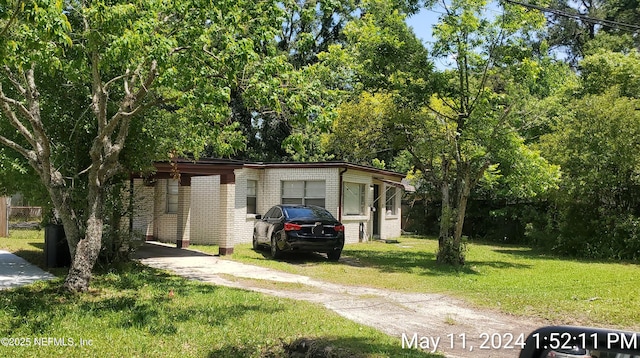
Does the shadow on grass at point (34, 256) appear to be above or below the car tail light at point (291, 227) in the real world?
below

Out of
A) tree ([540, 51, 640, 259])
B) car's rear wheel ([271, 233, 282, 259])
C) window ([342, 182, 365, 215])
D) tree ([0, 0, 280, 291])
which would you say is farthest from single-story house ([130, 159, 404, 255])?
tree ([540, 51, 640, 259])

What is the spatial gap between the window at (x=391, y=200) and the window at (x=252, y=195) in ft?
26.0

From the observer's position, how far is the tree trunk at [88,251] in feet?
30.0

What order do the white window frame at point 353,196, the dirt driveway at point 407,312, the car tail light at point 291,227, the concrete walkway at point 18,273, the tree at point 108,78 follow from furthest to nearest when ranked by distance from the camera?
the white window frame at point 353,196, the car tail light at point 291,227, the concrete walkway at point 18,273, the tree at point 108,78, the dirt driveway at point 407,312

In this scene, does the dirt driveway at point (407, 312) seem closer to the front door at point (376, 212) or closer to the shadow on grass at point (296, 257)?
the shadow on grass at point (296, 257)

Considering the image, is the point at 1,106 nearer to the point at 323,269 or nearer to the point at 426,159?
the point at 323,269

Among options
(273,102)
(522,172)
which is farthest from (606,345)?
(522,172)

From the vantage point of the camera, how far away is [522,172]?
14.7 m

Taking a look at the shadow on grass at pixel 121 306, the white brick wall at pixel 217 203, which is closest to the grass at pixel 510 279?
the white brick wall at pixel 217 203

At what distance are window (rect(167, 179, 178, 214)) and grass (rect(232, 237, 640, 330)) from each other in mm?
3475

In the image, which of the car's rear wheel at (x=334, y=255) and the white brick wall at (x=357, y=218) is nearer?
the car's rear wheel at (x=334, y=255)

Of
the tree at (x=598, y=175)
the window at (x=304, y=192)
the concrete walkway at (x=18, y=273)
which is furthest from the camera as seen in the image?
the window at (x=304, y=192)

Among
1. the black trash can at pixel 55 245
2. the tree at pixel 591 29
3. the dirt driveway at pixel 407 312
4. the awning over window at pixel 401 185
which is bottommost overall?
the dirt driveway at pixel 407 312

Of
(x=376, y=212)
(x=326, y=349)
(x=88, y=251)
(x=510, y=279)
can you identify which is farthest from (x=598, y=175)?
(x=88, y=251)
